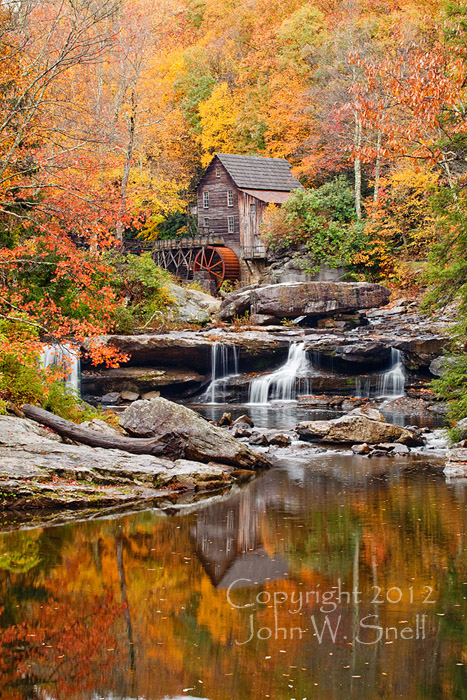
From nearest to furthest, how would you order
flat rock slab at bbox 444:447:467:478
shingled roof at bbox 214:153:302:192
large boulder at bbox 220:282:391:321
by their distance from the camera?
flat rock slab at bbox 444:447:467:478 < large boulder at bbox 220:282:391:321 < shingled roof at bbox 214:153:302:192

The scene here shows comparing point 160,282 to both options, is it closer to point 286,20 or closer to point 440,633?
point 440,633

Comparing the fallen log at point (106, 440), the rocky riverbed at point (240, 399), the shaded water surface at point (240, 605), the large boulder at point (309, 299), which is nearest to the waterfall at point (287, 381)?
the rocky riverbed at point (240, 399)

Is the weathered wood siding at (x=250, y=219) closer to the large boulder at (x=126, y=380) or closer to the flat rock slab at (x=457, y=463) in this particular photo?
the large boulder at (x=126, y=380)

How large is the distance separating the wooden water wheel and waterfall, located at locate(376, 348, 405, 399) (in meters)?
18.1

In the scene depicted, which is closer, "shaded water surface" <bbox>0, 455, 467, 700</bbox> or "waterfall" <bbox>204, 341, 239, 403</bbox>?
"shaded water surface" <bbox>0, 455, 467, 700</bbox>

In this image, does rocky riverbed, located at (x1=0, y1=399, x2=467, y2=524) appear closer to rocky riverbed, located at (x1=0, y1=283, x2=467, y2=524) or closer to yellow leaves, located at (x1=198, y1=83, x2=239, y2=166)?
rocky riverbed, located at (x1=0, y1=283, x2=467, y2=524)

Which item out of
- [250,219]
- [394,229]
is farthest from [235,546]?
[250,219]

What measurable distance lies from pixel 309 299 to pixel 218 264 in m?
13.4

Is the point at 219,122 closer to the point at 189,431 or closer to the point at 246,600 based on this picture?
Result: the point at 189,431

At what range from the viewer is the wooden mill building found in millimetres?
39188

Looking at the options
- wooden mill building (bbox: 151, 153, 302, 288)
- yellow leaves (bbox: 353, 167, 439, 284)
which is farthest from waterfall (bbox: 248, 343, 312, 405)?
wooden mill building (bbox: 151, 153, 302, 288)

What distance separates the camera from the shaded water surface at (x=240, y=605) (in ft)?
13.8

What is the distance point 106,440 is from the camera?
10688mm

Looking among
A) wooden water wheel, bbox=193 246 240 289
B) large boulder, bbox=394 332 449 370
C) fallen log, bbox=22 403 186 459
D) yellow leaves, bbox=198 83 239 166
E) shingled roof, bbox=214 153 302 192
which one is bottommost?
fallen log, bbox=22 403 186 459
